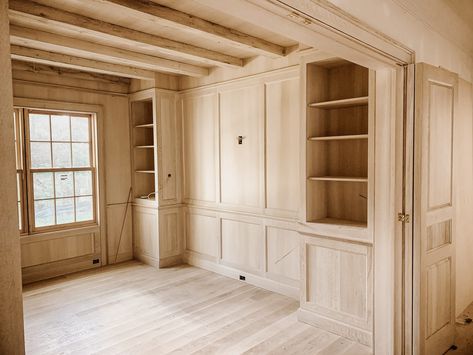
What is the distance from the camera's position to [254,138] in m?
4.30

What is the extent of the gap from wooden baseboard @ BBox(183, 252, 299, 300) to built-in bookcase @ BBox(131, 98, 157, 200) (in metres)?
1.18

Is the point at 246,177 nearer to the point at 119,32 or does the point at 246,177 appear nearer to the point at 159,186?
the point at 159,186

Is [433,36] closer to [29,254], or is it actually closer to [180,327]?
[180,327]

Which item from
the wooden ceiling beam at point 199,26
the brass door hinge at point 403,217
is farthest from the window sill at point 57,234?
the brass door hinge at point 403,217

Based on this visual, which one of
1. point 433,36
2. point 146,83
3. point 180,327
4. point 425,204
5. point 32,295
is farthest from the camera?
point 146,83

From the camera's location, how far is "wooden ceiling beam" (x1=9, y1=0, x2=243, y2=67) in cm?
279

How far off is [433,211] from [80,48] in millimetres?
3672

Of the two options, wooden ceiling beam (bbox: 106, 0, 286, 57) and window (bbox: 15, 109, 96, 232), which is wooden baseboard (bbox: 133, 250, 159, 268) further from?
wooden ceiling beam (bbox: 106, 0, 286, 57)

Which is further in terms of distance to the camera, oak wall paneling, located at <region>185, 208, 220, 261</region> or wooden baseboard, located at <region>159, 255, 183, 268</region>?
wooden baseboard, located at <region>159, 255, 183, 268</region>

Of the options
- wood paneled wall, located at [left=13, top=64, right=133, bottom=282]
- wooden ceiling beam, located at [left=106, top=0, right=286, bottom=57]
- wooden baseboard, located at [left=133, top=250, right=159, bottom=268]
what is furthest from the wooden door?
wood paneled wall, located at [left=13, top=64, right=133, bottom=282]

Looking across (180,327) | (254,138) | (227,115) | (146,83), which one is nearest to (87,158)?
(146,83)

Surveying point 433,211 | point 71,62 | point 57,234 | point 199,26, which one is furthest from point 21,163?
point 433,211

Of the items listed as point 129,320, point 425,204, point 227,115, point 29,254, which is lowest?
point 129,320

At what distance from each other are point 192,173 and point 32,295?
2.54 metres
